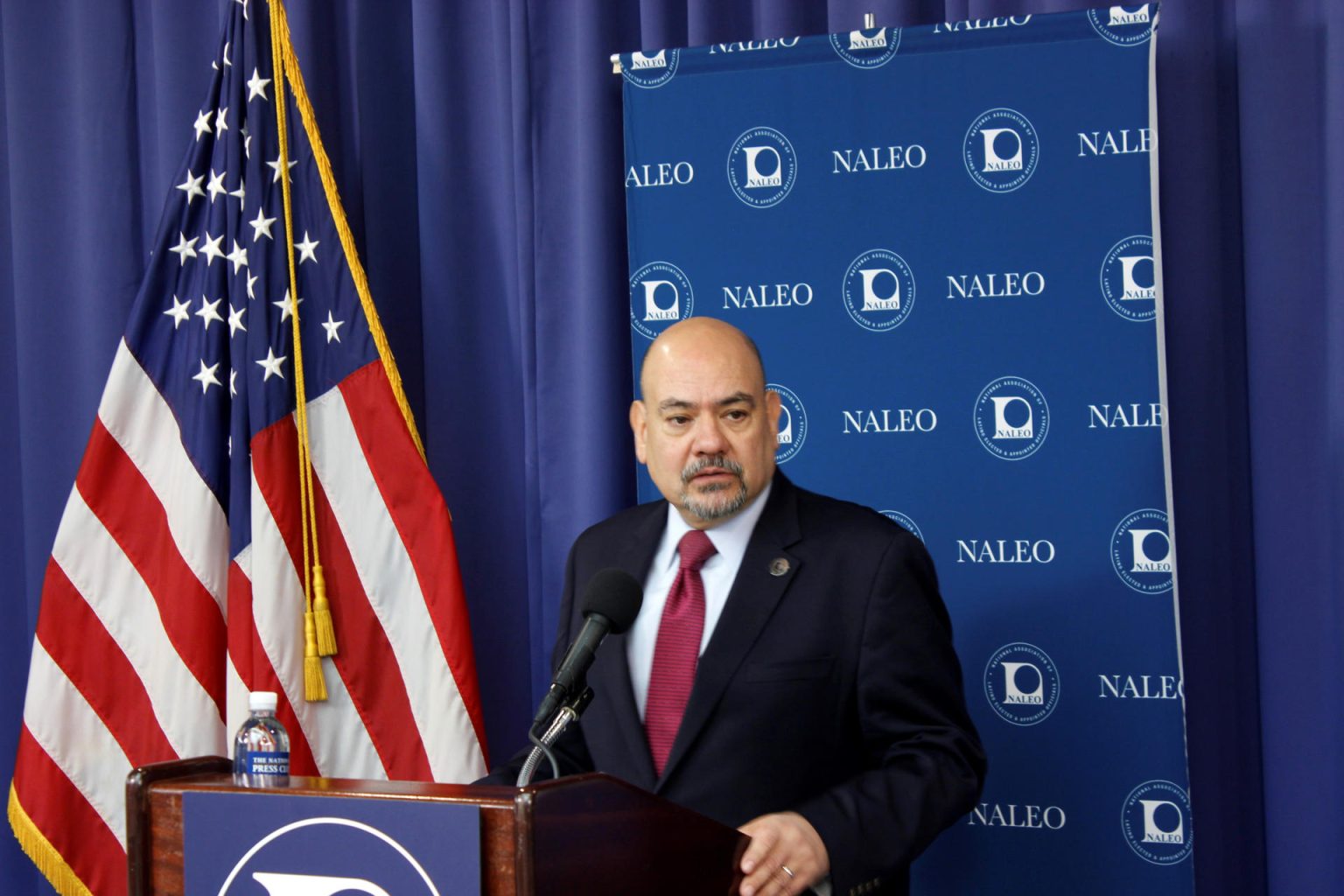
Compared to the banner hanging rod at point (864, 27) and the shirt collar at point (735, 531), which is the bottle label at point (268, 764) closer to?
the shirt collar at point (735, 531)

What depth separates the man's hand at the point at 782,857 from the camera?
196cm

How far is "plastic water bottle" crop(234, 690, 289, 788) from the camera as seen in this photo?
5.70ft

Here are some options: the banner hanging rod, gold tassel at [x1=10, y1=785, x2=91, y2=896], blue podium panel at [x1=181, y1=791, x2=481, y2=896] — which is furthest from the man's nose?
gold tassel at [x1=10, y1=785, x2=91, y2=896]

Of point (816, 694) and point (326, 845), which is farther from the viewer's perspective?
point (816, 694)

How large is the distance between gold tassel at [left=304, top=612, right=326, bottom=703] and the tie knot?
4.38 ft

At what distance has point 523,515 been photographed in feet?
13.4

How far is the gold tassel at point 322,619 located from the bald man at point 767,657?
111cm

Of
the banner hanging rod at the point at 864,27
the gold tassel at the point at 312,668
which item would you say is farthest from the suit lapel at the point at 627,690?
the banner hanging rod at the point at 864,27

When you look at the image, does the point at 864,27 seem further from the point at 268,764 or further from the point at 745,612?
the point at 268,764

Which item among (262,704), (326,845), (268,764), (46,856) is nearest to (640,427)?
(262,704)

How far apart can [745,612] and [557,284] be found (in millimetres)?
1658

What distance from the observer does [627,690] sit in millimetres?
2523

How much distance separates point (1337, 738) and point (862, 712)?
5.14 feet

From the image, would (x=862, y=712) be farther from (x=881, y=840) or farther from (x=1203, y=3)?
(x=1203, y=3)
